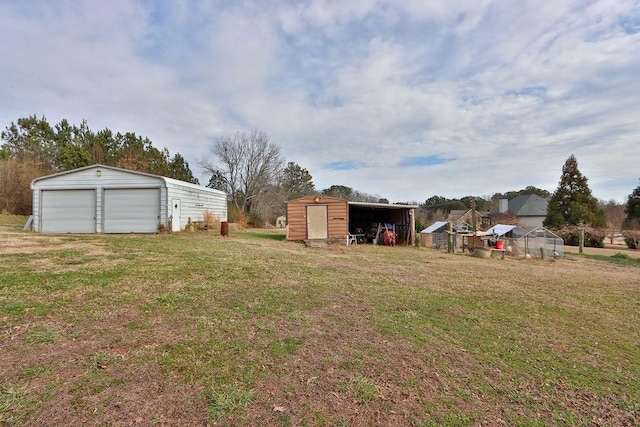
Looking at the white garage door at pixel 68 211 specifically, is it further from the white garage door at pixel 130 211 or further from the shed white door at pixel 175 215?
the shed white door at pixel 175 215

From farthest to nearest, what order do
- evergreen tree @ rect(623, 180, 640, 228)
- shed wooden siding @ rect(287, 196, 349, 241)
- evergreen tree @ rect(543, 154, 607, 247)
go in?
1. evergreen tree @ rect(623, 180, 640, 228)
2. evergreen tree @ rect(543, 154, 607, 247)
3. shed wooden siding @ rect(287, 196, 349, 241)

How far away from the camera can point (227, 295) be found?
16.5ft

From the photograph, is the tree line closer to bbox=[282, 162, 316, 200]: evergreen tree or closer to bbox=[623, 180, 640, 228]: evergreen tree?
bbox=[282, 162, 316, 200]: evergreen tree

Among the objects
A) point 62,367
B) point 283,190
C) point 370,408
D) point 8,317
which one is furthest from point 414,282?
point 283,190

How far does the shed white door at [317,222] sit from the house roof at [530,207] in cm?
3425

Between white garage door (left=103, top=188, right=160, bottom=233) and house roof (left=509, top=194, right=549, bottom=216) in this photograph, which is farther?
house roof (left=509, top=194, right=549, bottom=216)

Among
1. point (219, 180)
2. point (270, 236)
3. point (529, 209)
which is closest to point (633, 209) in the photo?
point (529, 209)

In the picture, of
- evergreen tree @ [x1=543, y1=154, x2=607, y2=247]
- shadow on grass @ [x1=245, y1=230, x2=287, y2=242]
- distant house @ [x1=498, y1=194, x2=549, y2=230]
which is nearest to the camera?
shadow on grass @ [x1=245, y1=230, x2=287, y2=242]

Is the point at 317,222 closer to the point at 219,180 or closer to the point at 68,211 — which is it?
the point at 68,211

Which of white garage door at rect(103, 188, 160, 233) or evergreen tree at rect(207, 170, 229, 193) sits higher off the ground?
evergreen tree at rect(207, 170, 229, 193)

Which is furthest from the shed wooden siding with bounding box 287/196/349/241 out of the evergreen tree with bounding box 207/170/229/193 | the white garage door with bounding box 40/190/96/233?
the evergreen tree with bounding box 207/170/229/193

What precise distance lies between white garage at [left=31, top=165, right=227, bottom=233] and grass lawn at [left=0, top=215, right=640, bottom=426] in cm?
800

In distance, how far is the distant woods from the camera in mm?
19219

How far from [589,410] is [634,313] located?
178 inches
